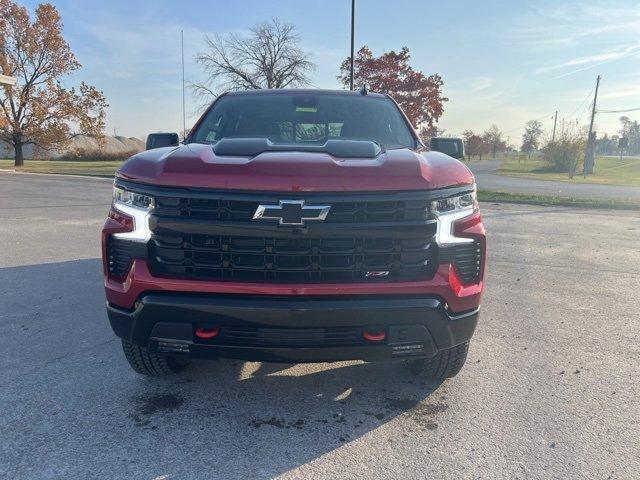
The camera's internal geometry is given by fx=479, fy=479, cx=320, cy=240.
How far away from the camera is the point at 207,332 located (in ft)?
8.04

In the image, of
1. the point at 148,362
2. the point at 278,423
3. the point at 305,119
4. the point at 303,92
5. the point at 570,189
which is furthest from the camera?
the point at 570,189

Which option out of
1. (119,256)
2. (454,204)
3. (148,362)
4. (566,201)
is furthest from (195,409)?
(566,201)

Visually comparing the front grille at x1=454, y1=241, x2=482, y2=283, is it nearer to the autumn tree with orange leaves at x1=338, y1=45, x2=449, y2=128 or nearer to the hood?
the hood

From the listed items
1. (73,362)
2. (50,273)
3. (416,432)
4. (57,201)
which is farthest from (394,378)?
(57,201)

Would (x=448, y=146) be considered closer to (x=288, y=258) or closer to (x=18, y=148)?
(x=288, y=258)

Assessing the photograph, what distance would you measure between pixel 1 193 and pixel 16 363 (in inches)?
549

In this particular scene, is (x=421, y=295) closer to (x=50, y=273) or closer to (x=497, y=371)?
(x=497, y=371)

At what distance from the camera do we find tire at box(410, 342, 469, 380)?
2.95 meters

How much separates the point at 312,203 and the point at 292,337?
678 mm

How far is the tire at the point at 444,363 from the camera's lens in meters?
2.95

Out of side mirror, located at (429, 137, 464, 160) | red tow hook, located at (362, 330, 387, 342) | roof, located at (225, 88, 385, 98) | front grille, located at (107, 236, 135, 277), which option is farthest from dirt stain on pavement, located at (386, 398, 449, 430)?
roof, located at (225, 88, 385, 98)

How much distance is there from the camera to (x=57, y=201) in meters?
12.8

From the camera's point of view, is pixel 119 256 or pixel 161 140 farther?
pixel 161 140

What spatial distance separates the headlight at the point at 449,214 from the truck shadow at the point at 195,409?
106cm
